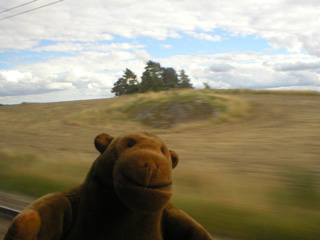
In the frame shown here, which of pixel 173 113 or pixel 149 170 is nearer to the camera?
pixel 149 170

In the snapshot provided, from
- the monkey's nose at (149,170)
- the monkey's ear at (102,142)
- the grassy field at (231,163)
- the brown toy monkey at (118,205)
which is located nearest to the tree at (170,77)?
the grassy field at (231,163)

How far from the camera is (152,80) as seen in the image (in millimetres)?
26359

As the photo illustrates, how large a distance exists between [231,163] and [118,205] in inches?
199

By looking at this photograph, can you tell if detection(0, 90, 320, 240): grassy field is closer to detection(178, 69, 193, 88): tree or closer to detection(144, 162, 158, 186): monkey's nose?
detection(144, 162, 158, 186): monkey's nose

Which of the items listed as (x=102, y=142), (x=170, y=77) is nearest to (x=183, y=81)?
(x=170, y=77)

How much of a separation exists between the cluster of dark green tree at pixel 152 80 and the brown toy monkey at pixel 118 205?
2381cm

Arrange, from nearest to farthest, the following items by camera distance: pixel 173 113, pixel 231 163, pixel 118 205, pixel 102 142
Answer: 1. pixel 118 205
2. pixel 102 142
3. pixel 231 163
4. pixel 173 113

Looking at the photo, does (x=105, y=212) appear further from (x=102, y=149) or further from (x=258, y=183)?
(x=258, y=183)

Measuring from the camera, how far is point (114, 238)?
1935 millimetres

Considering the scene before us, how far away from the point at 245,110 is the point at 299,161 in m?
7.06

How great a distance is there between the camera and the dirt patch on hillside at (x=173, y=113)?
1280cm

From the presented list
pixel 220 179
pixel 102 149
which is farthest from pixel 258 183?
pixel 102 149

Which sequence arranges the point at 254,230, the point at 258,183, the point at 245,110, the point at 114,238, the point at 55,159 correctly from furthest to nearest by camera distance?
the point at 245,110 < the point at 55,159 < the point at 258,183 < the point at 254,230 < the point at 114,238

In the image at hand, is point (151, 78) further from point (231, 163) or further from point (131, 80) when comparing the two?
point (231, 163)
